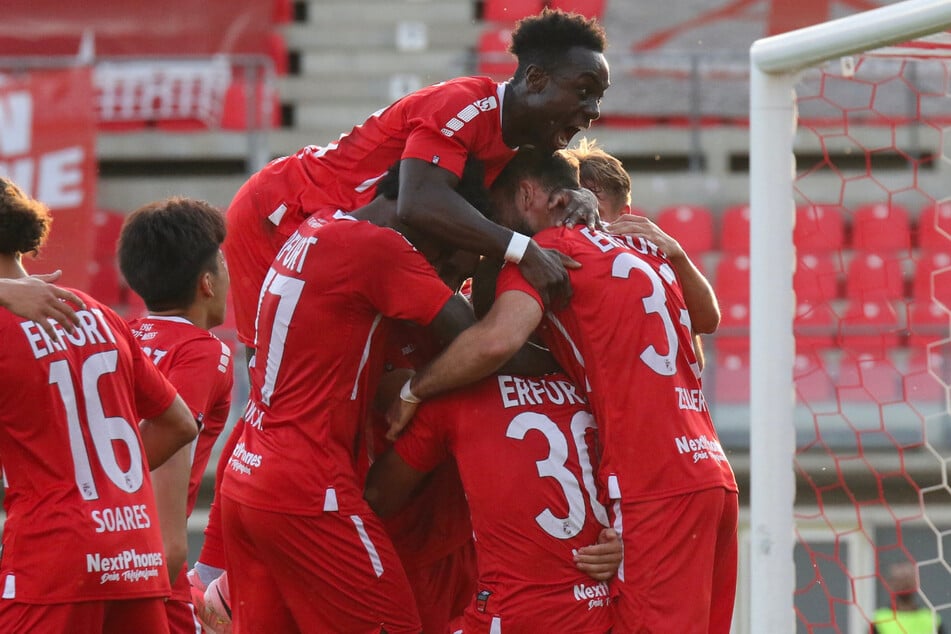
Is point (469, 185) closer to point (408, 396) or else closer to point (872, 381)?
point (408, 396)

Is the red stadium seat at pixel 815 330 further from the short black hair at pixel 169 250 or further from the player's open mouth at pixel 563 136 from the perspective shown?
the short black hair at pixel 169 250

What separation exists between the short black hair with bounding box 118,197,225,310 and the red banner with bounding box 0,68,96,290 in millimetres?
6351

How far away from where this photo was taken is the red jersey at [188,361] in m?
4.15

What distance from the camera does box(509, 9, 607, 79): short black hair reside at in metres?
3.88

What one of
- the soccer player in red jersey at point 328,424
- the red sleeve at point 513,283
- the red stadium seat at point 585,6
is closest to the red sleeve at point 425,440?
the soccer player in red jersey at point 328,424

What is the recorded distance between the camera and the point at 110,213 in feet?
39.4

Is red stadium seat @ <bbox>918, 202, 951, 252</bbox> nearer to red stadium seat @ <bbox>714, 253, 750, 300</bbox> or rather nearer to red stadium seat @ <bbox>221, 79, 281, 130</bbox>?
red stadium seat @ <bbox>714, 253, 750, 300</bbox>

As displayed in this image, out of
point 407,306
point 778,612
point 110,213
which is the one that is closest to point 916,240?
point 110,213

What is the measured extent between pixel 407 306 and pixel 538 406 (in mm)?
462

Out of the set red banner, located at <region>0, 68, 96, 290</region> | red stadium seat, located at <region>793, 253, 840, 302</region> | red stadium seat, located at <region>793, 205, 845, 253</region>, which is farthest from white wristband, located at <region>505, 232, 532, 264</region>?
red stadium seat, located at <region>793, 205, 845, 253</region>

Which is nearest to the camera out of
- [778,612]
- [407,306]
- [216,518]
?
[407,306]

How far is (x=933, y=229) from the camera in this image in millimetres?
11180

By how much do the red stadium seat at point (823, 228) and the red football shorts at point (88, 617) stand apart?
8.33 meters

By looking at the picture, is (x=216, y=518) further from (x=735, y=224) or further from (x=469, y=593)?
(x=735, y=224)
